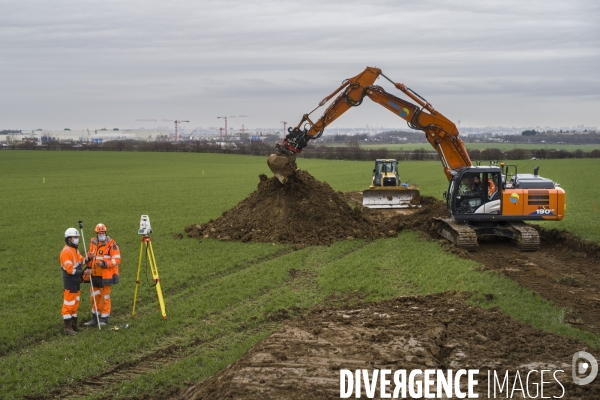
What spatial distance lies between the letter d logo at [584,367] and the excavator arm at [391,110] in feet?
45.3

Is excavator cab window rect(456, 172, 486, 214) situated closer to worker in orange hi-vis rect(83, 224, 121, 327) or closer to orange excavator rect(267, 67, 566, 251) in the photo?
orange excavator rect(267, 67, 566, 251)

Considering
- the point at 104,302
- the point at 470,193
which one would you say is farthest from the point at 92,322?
the point at 470,193

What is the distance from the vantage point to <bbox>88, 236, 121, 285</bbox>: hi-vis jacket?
1317 centimetres

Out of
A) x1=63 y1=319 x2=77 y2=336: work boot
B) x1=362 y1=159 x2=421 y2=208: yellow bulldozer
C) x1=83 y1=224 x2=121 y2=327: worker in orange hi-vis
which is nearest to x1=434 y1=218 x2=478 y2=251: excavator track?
x1=362 y1=159 x2=421 y2=208: yellow bulldozer

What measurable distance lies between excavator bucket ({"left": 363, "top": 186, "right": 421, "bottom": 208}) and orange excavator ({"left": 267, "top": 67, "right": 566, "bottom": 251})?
8.89 metres

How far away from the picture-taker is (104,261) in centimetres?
1315

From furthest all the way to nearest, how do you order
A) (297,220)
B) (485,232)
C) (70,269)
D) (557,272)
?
→ 1. (297,220)
2. (485,232)
3. (557,272)
4. (70,269)

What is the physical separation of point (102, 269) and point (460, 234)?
38.4 ft

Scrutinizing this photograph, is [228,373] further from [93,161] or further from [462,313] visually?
[93,161]

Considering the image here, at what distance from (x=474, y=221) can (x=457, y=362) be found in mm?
12644

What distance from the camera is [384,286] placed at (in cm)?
1605

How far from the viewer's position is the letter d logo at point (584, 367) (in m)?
8.80

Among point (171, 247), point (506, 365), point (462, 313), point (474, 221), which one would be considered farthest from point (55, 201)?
point (506, 365)

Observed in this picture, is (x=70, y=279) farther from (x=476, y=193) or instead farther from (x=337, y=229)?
(x=476, y=193)
